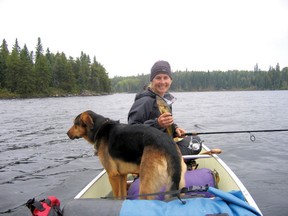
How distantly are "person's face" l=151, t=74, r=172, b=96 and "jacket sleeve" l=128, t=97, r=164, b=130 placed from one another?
498 mm

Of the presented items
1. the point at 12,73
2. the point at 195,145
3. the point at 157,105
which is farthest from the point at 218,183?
the point at 12,73

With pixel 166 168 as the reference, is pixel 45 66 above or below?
above

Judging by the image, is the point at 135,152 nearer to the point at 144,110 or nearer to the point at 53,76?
the point at 144,110

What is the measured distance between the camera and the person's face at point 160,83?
627 centimetres

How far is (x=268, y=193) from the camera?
355 inches

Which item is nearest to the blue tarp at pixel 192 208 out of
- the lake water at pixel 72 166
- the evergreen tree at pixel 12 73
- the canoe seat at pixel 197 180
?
the canoe seat at pixel 197 180

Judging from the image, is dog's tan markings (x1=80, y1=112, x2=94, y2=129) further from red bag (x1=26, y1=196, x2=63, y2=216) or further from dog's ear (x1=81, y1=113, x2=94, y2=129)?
red bag (x1=26, y1=196, x2=63, y2=216)

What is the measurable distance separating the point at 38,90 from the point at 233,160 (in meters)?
89.7

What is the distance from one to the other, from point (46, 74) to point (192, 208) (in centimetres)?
9972

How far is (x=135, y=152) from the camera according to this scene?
4.43 m

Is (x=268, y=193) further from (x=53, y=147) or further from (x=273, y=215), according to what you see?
(x=53, y=147)

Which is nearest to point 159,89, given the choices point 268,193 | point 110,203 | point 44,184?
point 110,203

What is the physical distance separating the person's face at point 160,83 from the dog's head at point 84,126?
165cm

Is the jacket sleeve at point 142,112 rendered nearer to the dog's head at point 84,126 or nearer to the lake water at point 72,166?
the dog's head at point 84,126
